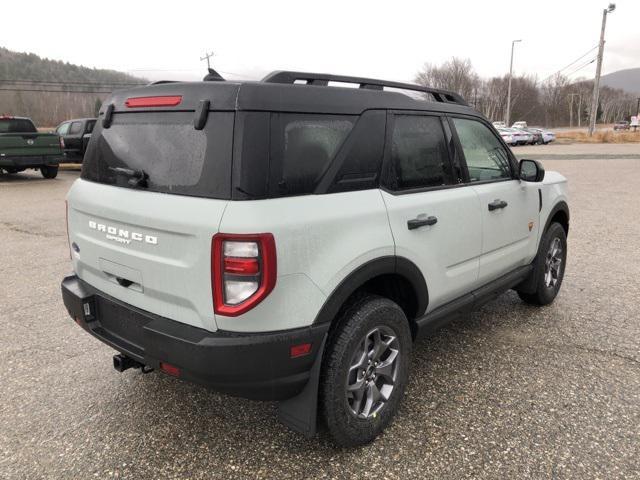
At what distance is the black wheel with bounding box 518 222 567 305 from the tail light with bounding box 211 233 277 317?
2.96 m

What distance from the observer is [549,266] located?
4418 mm

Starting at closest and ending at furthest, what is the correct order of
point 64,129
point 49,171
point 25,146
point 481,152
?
point 481,152 → point 25,146 → point 49,171 → point 64,129

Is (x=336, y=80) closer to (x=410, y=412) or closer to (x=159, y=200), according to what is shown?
(x=159, y=200)

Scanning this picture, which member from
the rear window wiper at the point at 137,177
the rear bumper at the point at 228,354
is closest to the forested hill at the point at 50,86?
the rear window wiper at the point at 137,177

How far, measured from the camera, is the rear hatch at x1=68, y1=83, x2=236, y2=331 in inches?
80.9

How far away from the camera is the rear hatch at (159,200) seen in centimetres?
205

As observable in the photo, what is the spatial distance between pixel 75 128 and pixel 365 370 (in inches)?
721

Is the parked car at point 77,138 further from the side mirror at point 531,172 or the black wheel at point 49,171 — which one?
the side mirror at point 531,172

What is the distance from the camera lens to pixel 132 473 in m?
2.37

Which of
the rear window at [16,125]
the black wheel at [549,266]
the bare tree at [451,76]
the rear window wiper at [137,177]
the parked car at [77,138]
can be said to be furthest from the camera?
the bare tree at [451,76]

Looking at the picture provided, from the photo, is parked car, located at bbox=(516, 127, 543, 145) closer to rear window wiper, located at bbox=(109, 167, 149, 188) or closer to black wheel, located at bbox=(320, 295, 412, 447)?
black wheel, located at bbox=(320, 295, 412, 447)

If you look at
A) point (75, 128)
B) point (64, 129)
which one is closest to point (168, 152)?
point (75, 128)

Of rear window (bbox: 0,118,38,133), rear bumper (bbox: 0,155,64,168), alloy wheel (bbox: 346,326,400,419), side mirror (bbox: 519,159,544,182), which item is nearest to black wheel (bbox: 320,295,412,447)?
alloy wheel (bbox: 346,326,400,419)

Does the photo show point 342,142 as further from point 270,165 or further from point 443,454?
point 443,454
